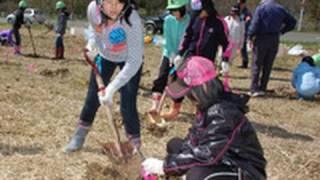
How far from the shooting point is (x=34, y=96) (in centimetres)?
844

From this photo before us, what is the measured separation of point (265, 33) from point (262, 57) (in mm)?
422

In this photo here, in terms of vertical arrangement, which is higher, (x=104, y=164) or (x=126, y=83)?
(x=126, y=83)

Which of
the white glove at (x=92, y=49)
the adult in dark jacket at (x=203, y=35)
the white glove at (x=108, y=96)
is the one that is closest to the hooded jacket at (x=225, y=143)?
the white glove at (x=108, y=96)

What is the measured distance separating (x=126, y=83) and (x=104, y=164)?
802mm

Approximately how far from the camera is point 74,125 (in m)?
6.84

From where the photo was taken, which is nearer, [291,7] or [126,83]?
[126,83]

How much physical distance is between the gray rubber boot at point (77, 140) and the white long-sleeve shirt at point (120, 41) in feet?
2.63

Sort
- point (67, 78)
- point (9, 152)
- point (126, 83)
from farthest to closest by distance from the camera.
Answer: point (67, 78) → point (9, 152) → point (126, 83)

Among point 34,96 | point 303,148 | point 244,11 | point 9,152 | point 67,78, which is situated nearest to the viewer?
point 9,152

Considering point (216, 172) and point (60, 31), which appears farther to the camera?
point (60, 31)

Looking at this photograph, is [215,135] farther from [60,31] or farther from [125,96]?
[60,31]

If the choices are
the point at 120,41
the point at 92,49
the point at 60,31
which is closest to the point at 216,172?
the point at 120,41

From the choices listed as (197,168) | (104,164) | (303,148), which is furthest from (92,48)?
(303,148)

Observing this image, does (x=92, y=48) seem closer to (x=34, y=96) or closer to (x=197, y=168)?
(x=197, y=168)
